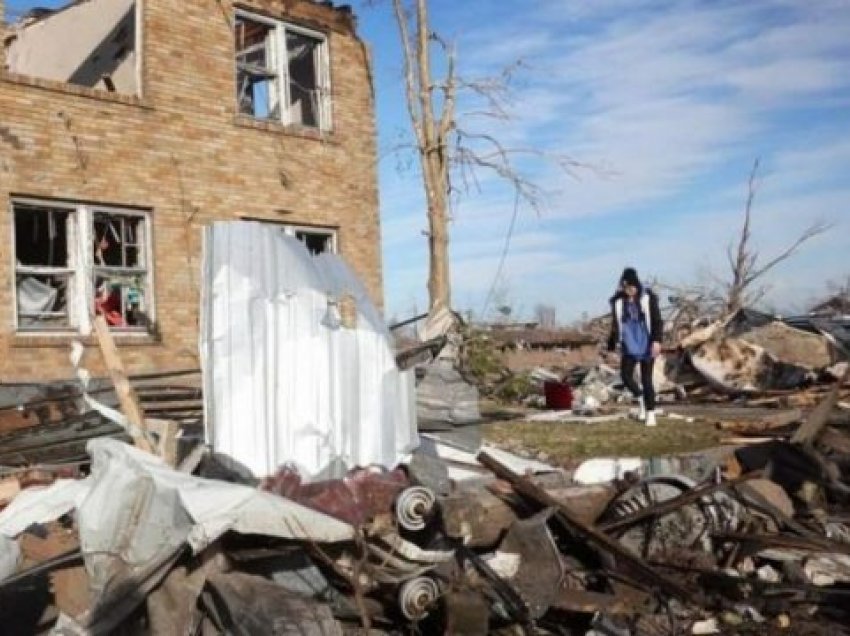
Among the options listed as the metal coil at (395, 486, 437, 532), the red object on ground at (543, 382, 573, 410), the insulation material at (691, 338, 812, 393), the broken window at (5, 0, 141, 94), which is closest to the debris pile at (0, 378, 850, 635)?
the metal coil at (395, 486, 437, 532)

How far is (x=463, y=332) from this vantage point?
52.5ft

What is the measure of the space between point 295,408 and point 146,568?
5.28 feet

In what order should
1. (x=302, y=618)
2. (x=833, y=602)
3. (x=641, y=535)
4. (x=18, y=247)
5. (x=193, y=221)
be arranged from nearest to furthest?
(x=302, y=618) < (x=833, y=602) < (x=641, y=535) < (x=18, y=247) < (x=193, y=221)

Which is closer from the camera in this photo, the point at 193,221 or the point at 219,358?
the point at 219,358

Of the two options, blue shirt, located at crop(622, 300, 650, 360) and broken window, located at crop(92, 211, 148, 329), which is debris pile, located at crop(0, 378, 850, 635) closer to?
blue shirt, located at crop(622, 300, 650, 360)

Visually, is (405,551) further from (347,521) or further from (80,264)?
(80,264)

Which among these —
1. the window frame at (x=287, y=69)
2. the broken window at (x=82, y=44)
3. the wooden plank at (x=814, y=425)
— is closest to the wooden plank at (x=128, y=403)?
the wooden plank at (x=814, y=425)

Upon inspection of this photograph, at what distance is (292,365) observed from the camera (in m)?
5.97

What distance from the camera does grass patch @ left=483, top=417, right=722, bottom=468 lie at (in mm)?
8727

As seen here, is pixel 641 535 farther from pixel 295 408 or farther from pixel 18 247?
pixel 18 247

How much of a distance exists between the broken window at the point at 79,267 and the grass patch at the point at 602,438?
17.7 feet

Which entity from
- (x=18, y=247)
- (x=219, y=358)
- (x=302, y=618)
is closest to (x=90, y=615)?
(x=302, y=618)

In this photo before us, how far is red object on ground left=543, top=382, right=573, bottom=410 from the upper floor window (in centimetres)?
575

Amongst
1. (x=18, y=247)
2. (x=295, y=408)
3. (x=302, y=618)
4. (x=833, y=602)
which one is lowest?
(x=833, y=602)
